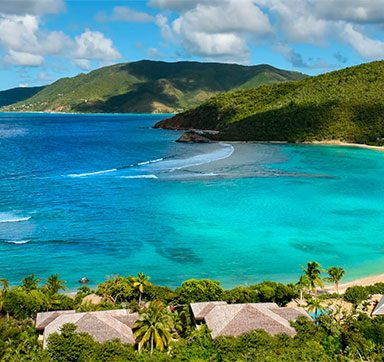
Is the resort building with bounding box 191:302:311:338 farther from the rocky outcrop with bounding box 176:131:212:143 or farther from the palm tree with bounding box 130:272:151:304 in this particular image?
the rocky outcrop with bounding box 176:131:212:143

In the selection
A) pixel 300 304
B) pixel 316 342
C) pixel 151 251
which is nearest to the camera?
pixel 316 342

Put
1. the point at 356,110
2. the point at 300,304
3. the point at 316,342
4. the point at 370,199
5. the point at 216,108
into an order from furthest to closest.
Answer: the point at 216,108 → the point at 356,110 → the point at 370,199 → the point at 300,304 → the point at 316,342

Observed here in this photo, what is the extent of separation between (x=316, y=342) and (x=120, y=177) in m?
60.0

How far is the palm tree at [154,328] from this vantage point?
84.0ft

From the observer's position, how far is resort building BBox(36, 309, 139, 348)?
26766mm

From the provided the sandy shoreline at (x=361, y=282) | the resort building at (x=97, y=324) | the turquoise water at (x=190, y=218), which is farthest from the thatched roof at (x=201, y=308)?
the sandy shoreline at (x=361, y=282)

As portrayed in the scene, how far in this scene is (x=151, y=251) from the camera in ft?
147

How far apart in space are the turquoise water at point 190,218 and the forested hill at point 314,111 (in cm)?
3930

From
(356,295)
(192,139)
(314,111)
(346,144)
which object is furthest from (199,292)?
(314,111)

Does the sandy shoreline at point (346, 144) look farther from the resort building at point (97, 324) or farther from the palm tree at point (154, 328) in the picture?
the palm tree at point (154, 328)

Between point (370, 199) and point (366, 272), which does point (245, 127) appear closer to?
point (370, 199)

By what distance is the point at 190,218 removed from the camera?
55406mm

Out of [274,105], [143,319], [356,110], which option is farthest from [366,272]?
[274,105]

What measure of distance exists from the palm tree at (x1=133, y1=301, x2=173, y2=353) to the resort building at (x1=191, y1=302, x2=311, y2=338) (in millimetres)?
2881
